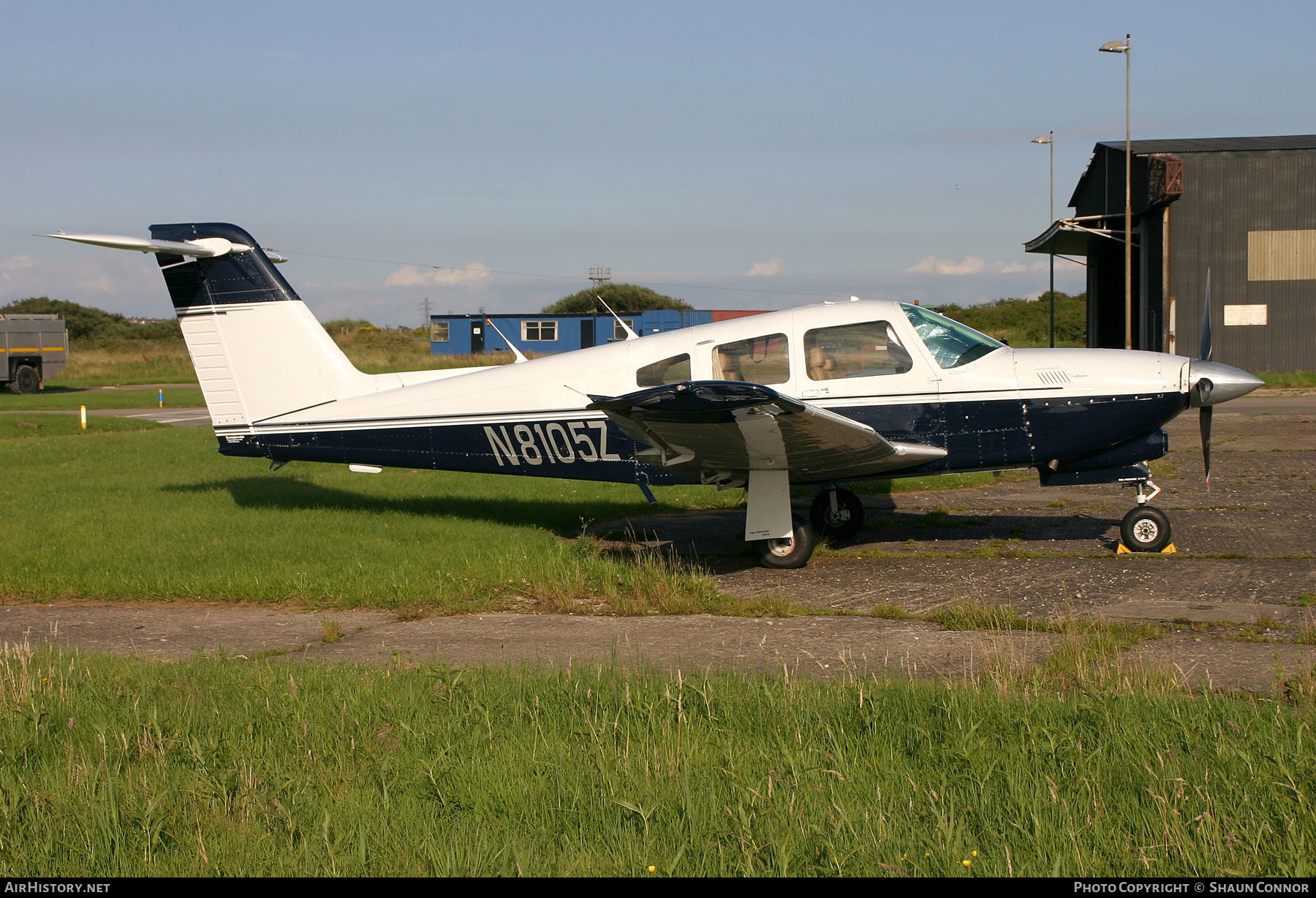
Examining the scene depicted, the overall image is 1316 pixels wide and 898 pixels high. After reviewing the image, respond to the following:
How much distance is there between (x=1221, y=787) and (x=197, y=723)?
421 centimetres

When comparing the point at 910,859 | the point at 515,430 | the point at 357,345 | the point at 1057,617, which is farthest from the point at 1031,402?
the point at 357,345

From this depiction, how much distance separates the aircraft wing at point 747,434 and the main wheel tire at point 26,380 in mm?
38538

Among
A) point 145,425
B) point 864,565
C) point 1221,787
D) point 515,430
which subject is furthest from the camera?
point 145,425

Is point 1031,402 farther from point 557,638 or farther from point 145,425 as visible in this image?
point 145,425

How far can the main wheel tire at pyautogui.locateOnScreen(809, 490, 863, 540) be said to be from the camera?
34.0 feet

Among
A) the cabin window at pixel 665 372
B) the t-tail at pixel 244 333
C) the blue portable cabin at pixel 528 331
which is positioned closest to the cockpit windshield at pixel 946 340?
the cabin window at pixel 665 372

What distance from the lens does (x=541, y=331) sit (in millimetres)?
62625

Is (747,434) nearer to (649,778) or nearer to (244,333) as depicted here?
(649,778)

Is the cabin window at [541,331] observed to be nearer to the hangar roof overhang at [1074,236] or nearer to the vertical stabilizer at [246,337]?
the hangar roof overhang at [1074,236]

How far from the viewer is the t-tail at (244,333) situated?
10.6m

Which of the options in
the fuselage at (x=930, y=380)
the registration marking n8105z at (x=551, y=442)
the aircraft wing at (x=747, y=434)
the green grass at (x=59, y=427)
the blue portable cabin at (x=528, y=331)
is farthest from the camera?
Result: the blue portable cabin at (x=528, y=331)

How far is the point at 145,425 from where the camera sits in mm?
25109

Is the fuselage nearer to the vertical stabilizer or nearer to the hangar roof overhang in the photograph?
the vertical stabilizer

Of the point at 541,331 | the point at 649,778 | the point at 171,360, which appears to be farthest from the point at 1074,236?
the point at 171,360
